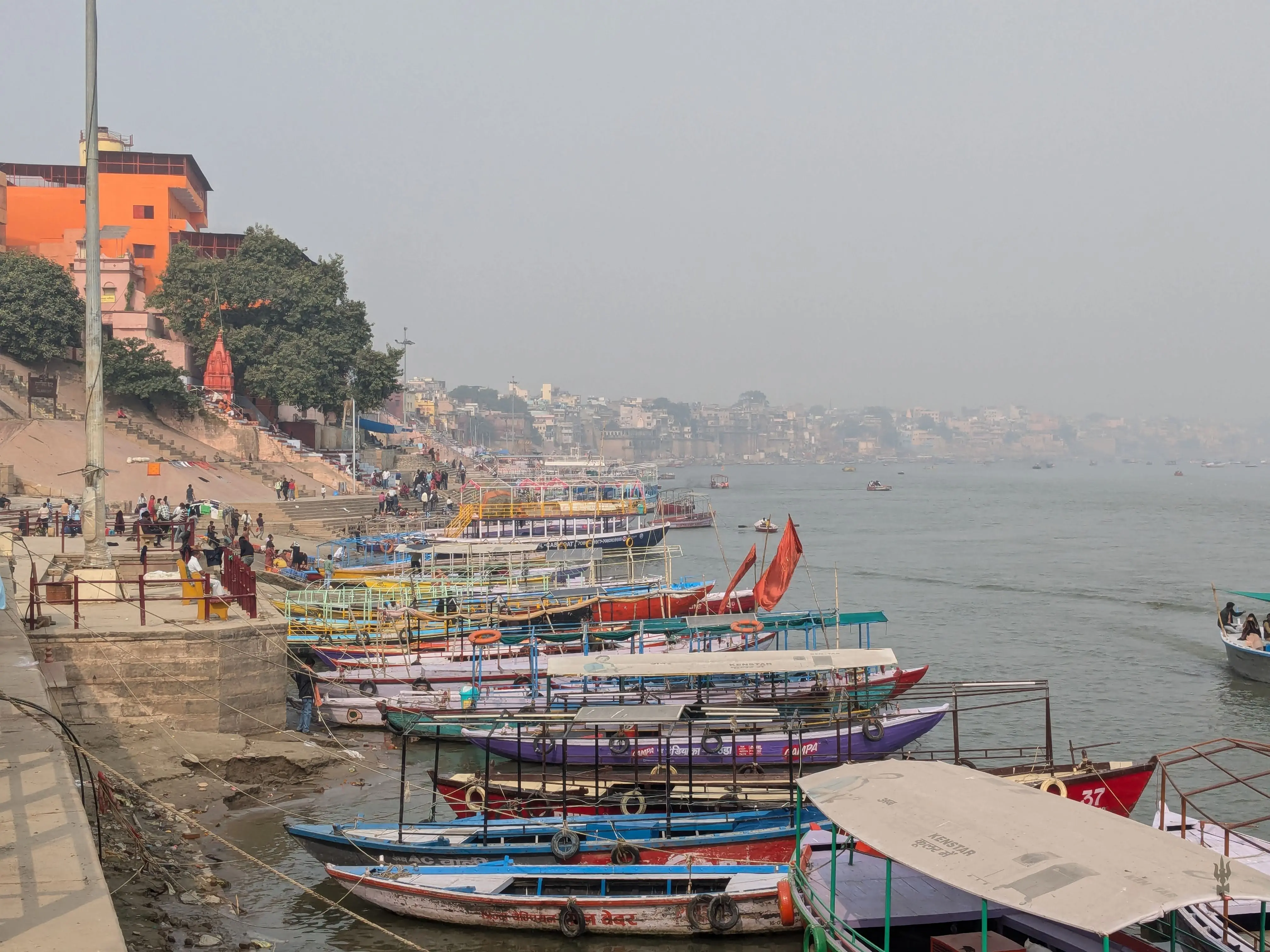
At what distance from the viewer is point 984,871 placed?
690cm

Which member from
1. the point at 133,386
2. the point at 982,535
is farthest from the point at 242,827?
the point at 982,535

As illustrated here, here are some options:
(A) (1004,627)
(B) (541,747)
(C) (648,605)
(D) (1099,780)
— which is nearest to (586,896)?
(B) (541,747)

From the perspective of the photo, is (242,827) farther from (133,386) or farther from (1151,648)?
(133,386)

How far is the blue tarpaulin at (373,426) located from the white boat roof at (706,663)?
48673 millimetres

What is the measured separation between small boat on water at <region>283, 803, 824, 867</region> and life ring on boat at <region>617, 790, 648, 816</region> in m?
0.37

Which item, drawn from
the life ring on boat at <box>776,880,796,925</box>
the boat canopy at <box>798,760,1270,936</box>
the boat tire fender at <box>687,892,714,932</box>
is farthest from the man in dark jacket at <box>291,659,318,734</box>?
the boat canopy at <box>798,760,1270,936</box>

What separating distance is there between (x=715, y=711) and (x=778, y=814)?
→ 4.88 feet

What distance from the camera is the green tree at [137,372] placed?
43438 mm

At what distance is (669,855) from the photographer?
11.8m

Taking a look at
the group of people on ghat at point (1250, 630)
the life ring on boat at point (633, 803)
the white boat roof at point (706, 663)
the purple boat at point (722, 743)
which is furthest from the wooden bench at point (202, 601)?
the group of people on ghat at point (1250, 630)

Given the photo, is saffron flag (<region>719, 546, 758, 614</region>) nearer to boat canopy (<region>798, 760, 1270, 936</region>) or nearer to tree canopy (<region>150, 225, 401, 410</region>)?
boat canopy (<region>798, 760, 1270, 936</region>)

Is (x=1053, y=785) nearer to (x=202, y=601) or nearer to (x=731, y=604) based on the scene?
(x=202, y=601)

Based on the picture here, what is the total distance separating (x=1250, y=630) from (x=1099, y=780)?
1378 cm

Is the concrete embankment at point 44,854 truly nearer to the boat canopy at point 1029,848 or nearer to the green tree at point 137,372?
the boat canopy at point 1029,848
